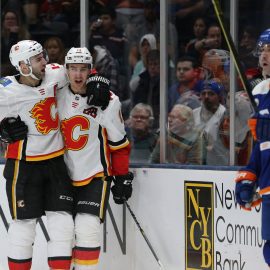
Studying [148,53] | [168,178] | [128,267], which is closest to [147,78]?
[148,53]

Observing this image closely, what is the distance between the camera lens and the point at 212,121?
6.14 meters

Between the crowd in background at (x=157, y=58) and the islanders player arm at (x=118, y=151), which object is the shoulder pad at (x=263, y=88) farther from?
the islanders player arm at (x=118, y=151)

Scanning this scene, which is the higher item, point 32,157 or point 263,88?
point 263,88

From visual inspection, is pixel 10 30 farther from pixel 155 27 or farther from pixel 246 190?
pixel 246 190

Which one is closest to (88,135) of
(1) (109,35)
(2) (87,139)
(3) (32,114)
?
(2) (87,139)

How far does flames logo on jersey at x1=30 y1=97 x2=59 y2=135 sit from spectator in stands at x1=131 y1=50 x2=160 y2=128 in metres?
0.86

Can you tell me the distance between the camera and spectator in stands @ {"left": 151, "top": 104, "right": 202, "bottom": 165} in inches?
247

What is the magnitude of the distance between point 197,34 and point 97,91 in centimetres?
78

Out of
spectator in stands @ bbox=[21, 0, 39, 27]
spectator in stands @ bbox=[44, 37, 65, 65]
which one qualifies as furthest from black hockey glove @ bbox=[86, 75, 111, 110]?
spectator in stands @ bbox=[21, 0, 39, 27]

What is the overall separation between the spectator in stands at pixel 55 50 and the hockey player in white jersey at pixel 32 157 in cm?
117

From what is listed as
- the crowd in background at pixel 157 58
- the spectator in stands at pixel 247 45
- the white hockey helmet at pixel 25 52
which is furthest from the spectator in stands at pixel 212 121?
the white hockey helmet at pixel 25 52

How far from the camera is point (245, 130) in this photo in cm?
588

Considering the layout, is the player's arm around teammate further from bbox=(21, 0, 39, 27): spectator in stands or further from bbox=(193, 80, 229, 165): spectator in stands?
bbox=(21, 0, 39, 27): spectator in stands

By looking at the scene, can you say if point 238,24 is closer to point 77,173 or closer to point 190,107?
point 190,107
